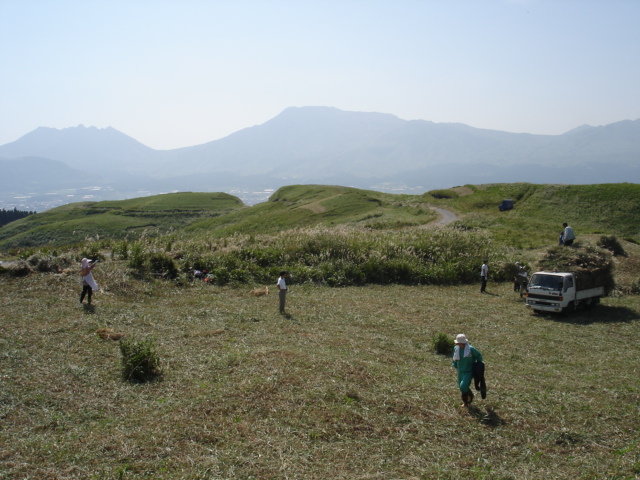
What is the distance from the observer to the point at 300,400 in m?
9.66

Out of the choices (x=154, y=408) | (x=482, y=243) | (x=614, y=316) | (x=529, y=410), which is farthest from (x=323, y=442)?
(x=482, y=243)

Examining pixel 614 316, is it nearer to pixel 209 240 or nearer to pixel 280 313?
pixel 280 313

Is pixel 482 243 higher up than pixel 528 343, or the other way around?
pixel 482 243

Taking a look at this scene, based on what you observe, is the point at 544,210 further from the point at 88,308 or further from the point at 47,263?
the point at 88,308

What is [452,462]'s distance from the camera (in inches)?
303

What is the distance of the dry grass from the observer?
7492 millimetres

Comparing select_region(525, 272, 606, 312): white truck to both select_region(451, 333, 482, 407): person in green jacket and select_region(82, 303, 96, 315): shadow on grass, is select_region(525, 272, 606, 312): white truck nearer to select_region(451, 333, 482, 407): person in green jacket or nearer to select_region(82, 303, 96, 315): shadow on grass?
select_region(451, 333, 482, 407): person in green jacket

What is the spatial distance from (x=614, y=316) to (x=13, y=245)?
6576cm

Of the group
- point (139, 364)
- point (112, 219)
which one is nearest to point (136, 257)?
point (139, 364)

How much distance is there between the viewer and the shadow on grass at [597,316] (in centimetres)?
1911

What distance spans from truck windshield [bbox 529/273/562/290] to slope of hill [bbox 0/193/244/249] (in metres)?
47.6

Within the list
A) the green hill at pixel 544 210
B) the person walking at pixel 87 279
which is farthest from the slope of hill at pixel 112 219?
the person walking at pixel 87 279

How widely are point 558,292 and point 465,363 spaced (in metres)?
12.2

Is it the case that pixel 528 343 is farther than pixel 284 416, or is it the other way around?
pixel 528 343
